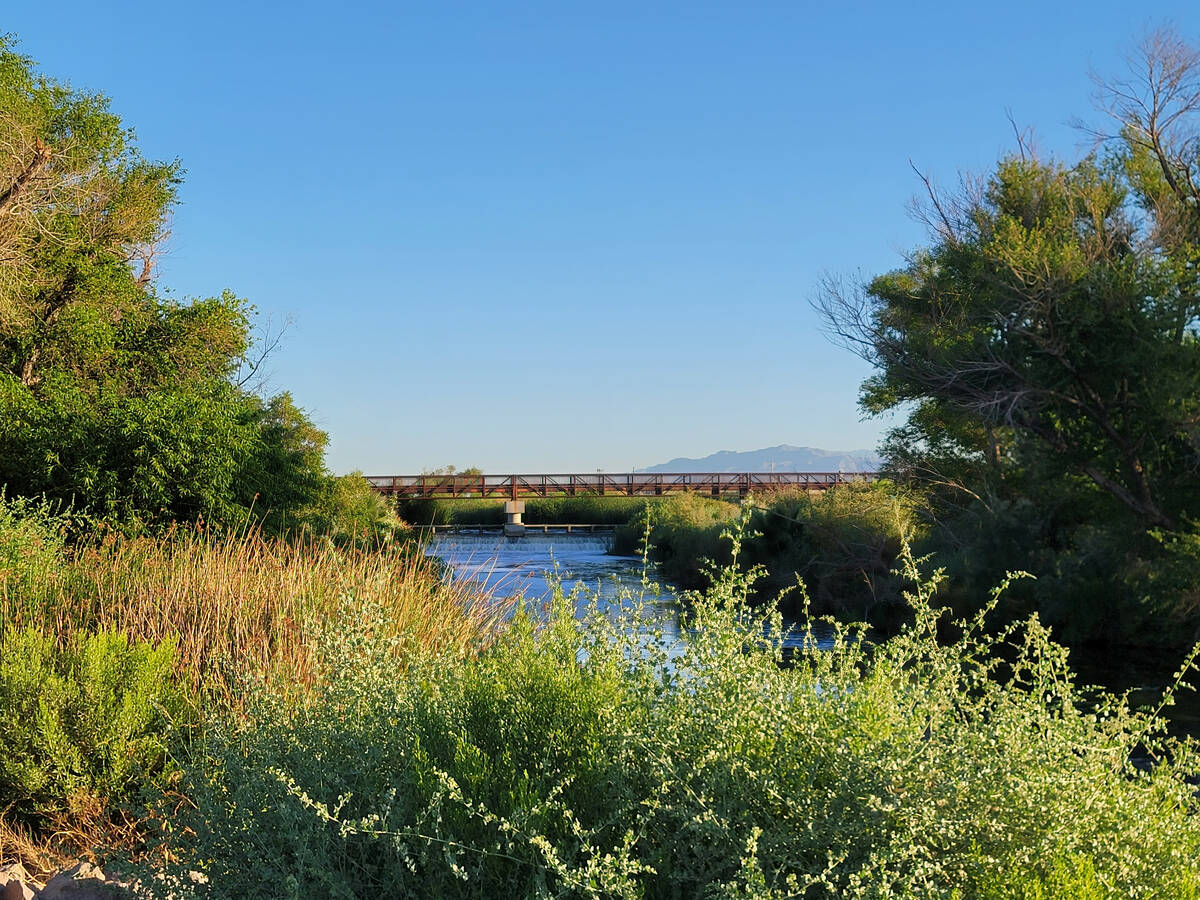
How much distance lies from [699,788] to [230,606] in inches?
162

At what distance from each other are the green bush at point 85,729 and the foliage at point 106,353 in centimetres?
1004

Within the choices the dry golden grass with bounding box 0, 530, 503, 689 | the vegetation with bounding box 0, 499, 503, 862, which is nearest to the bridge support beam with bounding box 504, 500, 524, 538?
the dry golden grass with bounding box 0, 530, 503, 689

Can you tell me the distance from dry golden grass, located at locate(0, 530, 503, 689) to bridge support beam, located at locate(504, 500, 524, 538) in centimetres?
3126

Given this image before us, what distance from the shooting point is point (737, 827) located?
245 centimetres

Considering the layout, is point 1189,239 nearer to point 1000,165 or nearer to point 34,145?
point 1000,165

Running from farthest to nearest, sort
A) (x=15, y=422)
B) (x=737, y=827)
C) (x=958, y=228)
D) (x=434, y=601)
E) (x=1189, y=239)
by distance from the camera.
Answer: (x=958, y=228)
(x=15, y=422)
(x=1189, y=239)
(x=434, y=601)
(x=737, y=827)

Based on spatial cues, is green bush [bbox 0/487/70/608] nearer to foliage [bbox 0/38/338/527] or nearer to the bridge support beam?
foliage [bbox 0/38/338/527]

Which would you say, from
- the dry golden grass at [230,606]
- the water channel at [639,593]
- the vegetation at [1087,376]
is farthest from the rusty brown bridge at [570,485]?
the dry golden grass at [230,606]

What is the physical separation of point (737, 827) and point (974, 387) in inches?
655

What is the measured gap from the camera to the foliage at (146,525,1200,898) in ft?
7.71

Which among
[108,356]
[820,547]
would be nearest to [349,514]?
[108,356]

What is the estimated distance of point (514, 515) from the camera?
131ft

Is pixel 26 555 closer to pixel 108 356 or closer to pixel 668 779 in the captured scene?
pixel 668 779

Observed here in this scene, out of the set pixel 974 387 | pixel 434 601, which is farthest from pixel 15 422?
pixel 974 387
